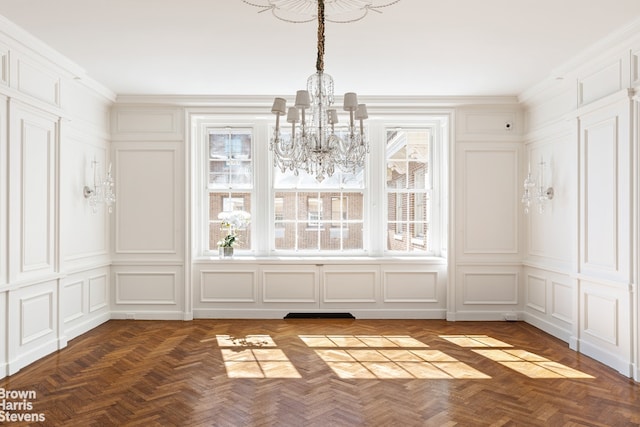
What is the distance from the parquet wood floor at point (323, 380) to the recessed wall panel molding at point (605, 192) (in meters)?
1.00

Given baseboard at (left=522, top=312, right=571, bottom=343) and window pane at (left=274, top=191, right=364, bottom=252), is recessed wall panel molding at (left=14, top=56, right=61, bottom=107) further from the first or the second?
baseboard at (left=522, top=312, right=571, bottom=343)

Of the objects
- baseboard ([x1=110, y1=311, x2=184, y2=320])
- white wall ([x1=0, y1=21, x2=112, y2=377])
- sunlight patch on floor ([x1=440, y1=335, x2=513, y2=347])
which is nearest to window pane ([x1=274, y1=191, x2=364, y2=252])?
baseboard ([x1=110, y1=311, x2=184, y2=320])

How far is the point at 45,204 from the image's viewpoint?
171 inches

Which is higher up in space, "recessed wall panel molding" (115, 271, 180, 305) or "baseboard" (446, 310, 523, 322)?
"recessed wall panel molding" (115, 271, 180, 305)

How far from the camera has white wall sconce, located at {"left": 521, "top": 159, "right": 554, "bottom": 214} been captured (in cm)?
527

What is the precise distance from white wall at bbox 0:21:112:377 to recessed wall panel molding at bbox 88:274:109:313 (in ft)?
0.05

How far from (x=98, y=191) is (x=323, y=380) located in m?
3.69

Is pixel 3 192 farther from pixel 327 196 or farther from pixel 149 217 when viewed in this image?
pixel 327 196

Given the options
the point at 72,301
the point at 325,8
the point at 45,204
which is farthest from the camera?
the point at 72,301

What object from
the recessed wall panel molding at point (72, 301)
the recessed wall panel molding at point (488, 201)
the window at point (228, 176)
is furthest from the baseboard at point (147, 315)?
the recessed wall panel molding at point (488, 201)

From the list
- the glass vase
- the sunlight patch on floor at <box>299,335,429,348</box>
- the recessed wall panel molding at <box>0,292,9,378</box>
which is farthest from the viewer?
the glass vase

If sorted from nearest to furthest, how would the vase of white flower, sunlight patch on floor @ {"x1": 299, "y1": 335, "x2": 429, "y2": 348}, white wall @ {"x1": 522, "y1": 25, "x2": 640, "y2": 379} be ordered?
white wall @ {"x1": 522, "y1": 25, "x2": 640, "y2": 379}
sunlight patch on floor @ {"x1": 299, "y1": 335, "x2": 429, "y2": 348}
the vase of white flower

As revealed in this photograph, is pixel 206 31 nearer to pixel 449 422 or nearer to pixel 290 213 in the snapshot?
pixel 290 213

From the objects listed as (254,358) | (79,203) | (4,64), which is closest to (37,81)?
(4,64)
